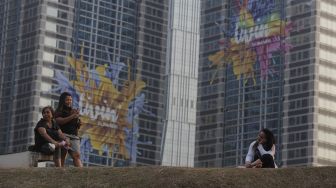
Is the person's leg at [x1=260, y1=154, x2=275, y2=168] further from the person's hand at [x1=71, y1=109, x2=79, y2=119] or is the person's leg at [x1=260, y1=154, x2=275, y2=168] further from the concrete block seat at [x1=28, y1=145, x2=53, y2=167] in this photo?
the concrete block seat at [x1=28, y1=145, x2=53, y2=167]

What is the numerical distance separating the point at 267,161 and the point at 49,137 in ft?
21.5

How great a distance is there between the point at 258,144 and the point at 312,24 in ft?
520

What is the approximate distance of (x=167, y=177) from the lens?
30734 mm

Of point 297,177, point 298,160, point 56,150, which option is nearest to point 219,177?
point 297,177

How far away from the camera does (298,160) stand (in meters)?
187

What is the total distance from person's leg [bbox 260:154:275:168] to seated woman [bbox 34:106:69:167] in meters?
5.91

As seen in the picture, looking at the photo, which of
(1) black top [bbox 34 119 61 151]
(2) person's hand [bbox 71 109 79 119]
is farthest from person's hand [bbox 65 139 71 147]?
(2) person's hand [bbox 71 109 79 119]

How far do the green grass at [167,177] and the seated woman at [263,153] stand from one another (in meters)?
1.48

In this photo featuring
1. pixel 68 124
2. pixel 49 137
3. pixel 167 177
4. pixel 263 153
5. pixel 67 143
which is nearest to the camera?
pixel 167 177

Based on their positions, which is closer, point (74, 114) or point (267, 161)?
point (267, 161)

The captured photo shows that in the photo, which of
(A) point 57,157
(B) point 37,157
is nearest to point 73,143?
(A) point 57,157

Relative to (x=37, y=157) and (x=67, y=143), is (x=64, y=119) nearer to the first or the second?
(x=67, y=143)

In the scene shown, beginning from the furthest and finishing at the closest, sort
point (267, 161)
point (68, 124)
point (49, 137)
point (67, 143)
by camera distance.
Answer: point (68, 124) → point (67, 143) → point (49, 137) → point (267, 161)

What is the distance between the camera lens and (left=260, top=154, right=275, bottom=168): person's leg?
32.8 meters
